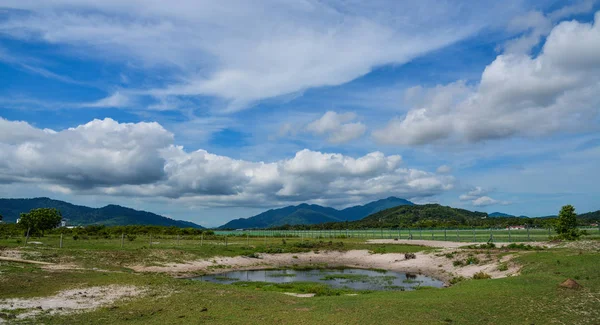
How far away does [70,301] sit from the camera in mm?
19531

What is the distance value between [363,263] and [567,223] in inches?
1111

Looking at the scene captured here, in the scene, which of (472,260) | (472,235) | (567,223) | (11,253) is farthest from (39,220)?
(472,235)

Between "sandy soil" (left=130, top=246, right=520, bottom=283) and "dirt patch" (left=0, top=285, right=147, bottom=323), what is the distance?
17.4 meters

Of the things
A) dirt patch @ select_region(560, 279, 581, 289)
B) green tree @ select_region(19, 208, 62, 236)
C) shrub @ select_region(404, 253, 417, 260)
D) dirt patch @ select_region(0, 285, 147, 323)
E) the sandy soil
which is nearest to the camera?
dirt patch @ select_region(0, 285, 147, 323)

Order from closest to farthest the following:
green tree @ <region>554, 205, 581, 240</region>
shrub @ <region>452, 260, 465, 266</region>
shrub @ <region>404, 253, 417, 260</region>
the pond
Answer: the pond
shrub @ <region>452, 260, 465, 266</region>
green tree @ <region>554, 205, 581, 240</region>
shrub @ <region>404, 253, 417, 260</region>

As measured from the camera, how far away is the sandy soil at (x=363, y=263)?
38.2m

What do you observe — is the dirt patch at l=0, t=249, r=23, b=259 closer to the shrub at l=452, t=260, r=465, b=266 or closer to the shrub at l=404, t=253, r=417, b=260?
the shrub at l=404, t=253, r=417, b=260

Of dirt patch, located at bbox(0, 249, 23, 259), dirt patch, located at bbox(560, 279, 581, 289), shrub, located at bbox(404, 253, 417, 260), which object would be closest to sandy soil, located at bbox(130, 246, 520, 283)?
shrub, located at bbox(404, 253, 417, 260)

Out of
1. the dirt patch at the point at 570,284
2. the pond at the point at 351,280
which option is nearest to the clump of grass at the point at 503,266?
the pond at the point at 351,280

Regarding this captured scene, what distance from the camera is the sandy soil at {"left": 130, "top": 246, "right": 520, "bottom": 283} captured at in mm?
38156

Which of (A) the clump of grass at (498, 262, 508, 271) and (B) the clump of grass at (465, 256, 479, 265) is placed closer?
(A) the clump of grass at (498, 262, 508, 271)

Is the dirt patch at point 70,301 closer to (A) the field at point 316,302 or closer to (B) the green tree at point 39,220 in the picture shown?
(A) the field at point 316,302

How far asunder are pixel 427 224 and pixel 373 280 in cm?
11256

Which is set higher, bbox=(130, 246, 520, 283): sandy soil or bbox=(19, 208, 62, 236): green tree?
bbox=(19, 208, 62, 236): green tree
